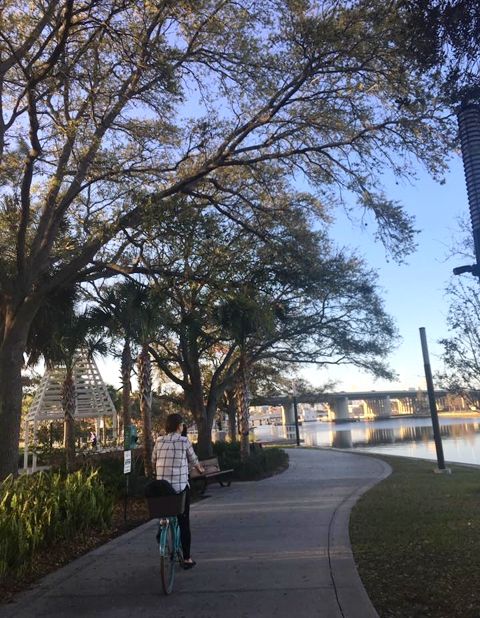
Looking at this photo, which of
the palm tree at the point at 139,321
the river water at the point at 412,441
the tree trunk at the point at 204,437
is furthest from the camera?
the river water at the point at 412,441

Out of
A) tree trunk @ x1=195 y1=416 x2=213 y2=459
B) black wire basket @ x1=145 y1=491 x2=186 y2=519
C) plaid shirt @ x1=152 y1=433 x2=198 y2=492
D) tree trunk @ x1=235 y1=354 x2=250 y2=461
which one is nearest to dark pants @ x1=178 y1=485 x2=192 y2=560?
plaid shirt @ x1=152 y1=433 x2=198 y2=492

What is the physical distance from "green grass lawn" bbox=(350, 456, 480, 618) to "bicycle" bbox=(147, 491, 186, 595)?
1.90 metres

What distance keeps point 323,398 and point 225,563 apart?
1244 inches

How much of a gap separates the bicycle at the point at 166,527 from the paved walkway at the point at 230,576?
6.9 inches

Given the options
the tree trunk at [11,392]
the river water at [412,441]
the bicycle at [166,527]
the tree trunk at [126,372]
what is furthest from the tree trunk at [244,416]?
the bicycle at [166,527]

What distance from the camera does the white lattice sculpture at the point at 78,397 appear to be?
1962 centimetres

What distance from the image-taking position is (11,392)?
10031 millimetres

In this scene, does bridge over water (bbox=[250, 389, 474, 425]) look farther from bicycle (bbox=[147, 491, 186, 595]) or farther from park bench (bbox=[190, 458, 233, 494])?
bicycle (bbox=[147, 491, 186, 595])

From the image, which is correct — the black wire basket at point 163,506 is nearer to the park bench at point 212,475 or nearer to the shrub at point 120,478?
the shrub at point 120,478

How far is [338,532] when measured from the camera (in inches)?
277

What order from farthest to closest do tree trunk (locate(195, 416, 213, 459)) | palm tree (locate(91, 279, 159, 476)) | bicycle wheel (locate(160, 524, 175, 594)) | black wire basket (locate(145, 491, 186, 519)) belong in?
tree trunk (locate(195, 416, 213, 459)) < palm tree (locate(91, 279, 159, 476)) < black wire basket (locate(145, 491, 186, 519)) < bicycle wheel (locate(160, 524, 175, 594))

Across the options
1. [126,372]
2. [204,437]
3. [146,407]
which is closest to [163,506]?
[146,407]

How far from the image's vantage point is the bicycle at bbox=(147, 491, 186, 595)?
4.82m

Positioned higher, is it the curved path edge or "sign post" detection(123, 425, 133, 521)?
"sign post" detection(123, 425, 133, 521)
